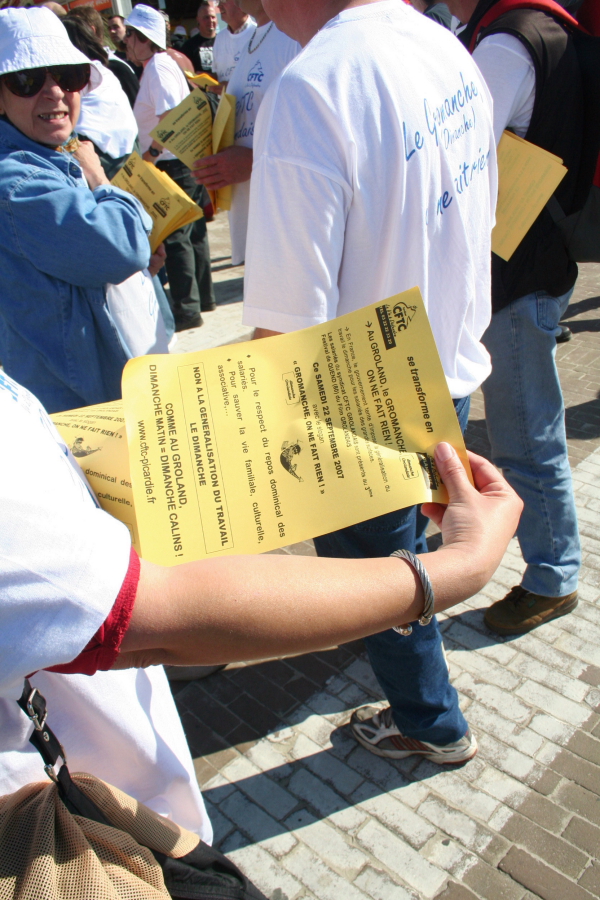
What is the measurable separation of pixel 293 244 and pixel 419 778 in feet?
5.86

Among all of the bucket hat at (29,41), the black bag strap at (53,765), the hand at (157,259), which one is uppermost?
the bucket hat at (29,41)

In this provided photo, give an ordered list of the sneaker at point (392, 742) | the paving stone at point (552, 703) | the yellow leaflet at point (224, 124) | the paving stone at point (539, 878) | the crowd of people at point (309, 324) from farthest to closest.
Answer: the yellow leaflet at point (224, 124)
the paving stone at point (552, 703)
the sneaker at point (392, 742)
the paving stone at point (539, 878)
the crowd of people at point (309, 324)

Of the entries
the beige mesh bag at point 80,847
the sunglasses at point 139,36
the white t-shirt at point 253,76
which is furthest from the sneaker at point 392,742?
the sunglasses at point 139,36

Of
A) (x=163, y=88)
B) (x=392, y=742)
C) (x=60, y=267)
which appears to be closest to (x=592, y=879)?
(x=392, y=742)

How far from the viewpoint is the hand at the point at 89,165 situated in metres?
2.32

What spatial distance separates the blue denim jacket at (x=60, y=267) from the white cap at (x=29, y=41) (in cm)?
19

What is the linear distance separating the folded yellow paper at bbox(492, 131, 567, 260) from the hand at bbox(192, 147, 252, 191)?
1436 mm

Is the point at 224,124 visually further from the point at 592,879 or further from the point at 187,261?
the point at 592,879

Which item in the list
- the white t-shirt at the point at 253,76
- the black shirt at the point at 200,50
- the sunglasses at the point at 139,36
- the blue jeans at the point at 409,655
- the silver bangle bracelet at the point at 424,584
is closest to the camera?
the silver bangle bracelet at the point at 424,584

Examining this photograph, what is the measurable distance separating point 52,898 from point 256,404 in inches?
26.4

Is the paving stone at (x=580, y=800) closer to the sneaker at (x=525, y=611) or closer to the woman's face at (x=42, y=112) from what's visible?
the sneaker at (x=525, y=611)

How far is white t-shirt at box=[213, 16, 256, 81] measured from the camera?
491cm

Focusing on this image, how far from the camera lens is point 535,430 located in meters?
2.41

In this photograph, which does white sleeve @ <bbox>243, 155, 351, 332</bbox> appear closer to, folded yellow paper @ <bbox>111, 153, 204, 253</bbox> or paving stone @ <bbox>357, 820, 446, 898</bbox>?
folded yellow paper @ <bbox>111, 153, 204, 253</bbox>
